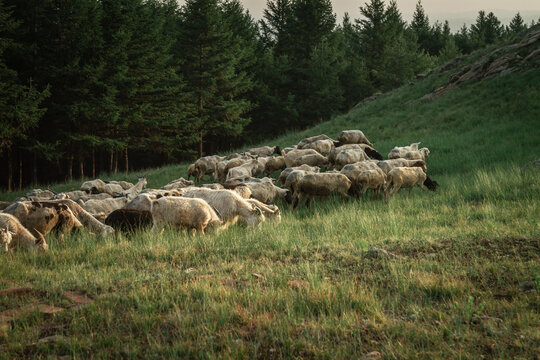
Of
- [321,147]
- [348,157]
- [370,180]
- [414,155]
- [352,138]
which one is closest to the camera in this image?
[370,180]

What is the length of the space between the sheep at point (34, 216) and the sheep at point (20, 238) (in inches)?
28.1

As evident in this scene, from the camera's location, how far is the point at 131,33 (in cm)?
3234

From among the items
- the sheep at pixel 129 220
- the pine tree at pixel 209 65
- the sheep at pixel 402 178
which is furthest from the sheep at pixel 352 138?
the pine tree at pixel 209 65

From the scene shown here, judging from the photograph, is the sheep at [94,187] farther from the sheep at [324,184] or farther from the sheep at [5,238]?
the sheep at [5,238]

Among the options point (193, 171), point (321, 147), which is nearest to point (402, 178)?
point (321, 147)

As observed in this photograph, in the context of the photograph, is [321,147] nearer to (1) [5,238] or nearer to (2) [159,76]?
(1) [5,238]

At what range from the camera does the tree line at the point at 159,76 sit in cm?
2945

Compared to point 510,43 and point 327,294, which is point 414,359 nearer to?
point 327,294

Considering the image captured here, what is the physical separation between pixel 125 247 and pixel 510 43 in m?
31.8

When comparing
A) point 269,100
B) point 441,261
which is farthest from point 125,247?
point 269,100

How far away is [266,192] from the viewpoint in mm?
13016

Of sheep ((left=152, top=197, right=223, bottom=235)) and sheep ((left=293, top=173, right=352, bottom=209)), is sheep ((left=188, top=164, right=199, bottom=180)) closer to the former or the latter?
sheep ((left=293, top=173, right=352, bottom=209))

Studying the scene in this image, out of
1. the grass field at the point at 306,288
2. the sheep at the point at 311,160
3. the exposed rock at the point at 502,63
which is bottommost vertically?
the grass field at the point at 306,288

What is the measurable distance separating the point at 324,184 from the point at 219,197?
363 centimetres
